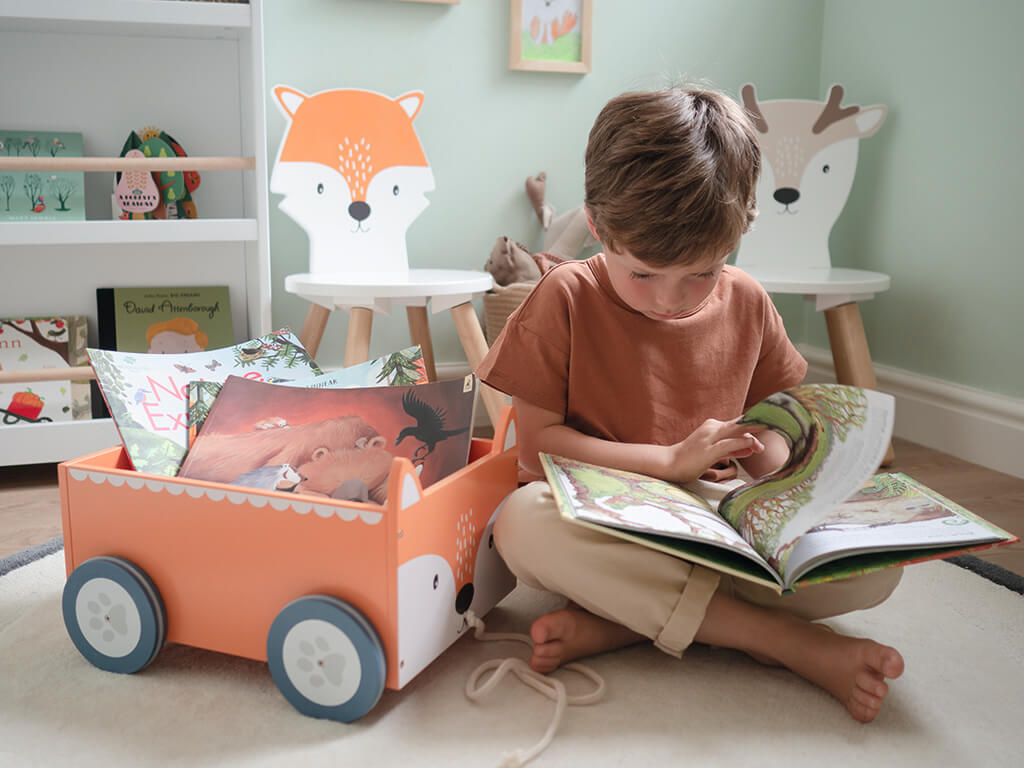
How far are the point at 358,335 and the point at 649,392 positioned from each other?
654 millimetres

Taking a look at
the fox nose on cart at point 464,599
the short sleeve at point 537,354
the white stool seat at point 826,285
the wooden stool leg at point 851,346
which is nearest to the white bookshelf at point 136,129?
the short sleeve at point 537,354

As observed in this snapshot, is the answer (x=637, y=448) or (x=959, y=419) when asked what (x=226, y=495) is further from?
(x=959, y=419)

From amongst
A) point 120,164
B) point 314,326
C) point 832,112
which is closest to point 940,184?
point 832,112

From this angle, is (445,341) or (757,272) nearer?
(757,272)

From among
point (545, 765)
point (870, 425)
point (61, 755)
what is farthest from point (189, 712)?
point (870, 425)

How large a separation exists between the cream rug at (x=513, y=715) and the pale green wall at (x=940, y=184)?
32.9 inches

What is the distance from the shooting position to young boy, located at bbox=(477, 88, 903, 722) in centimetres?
77

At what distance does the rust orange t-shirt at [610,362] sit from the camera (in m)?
0.91

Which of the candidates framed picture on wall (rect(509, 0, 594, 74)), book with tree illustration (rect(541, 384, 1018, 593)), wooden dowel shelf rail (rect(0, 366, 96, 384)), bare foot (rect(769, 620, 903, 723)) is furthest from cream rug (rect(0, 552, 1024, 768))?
framed picture on wall (rect(509, 0, 594, 74))

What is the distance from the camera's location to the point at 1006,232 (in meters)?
1.50

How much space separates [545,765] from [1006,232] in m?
1.27

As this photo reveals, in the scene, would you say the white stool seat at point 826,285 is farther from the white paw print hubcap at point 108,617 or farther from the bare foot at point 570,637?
the white paw print hubcap at point 108,617

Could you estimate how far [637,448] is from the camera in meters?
0.87

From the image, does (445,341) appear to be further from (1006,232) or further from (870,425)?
(870,425)
